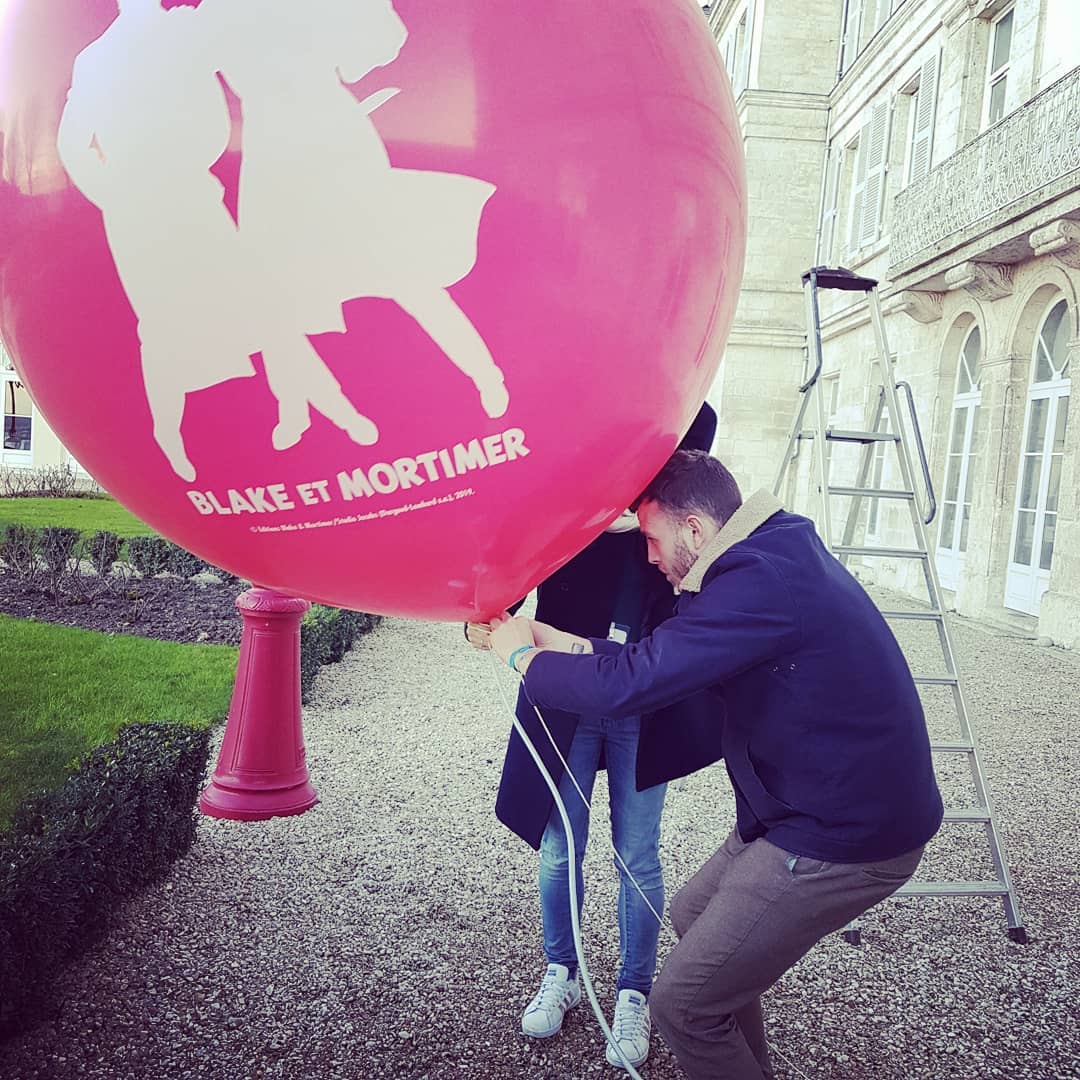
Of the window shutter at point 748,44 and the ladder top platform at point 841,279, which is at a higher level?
the window shutter at point 748,44

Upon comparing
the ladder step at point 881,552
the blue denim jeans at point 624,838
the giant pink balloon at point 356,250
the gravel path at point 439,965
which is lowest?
the gravel path at point 439,965

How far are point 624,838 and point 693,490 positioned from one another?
121 centimetres

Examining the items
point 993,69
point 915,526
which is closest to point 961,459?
point 993,69

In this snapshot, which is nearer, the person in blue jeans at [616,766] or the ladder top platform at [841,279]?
the person in blue jeans at [616,766]

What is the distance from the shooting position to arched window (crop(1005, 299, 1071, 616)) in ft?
37.4

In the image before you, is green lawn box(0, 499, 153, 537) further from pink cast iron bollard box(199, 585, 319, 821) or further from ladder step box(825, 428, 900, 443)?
ladder step box(825, 428, 900, 443)

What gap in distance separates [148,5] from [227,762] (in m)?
3.75

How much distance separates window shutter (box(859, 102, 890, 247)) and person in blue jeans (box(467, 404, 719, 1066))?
52.8 ft

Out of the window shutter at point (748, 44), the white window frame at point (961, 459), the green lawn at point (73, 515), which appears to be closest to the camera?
the white window frame at point (961, 459)

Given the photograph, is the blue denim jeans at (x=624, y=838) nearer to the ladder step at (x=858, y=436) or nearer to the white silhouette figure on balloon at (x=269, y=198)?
the white silhouette figure on balloon at (x=269, y=198)

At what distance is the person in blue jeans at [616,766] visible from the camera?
274cm

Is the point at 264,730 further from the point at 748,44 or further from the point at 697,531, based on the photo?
the point at 748,44

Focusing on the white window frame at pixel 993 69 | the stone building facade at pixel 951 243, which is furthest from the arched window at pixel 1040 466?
the white window frame at pixel 993 69

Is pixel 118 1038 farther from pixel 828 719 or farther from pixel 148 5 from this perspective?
pixel 148 5
